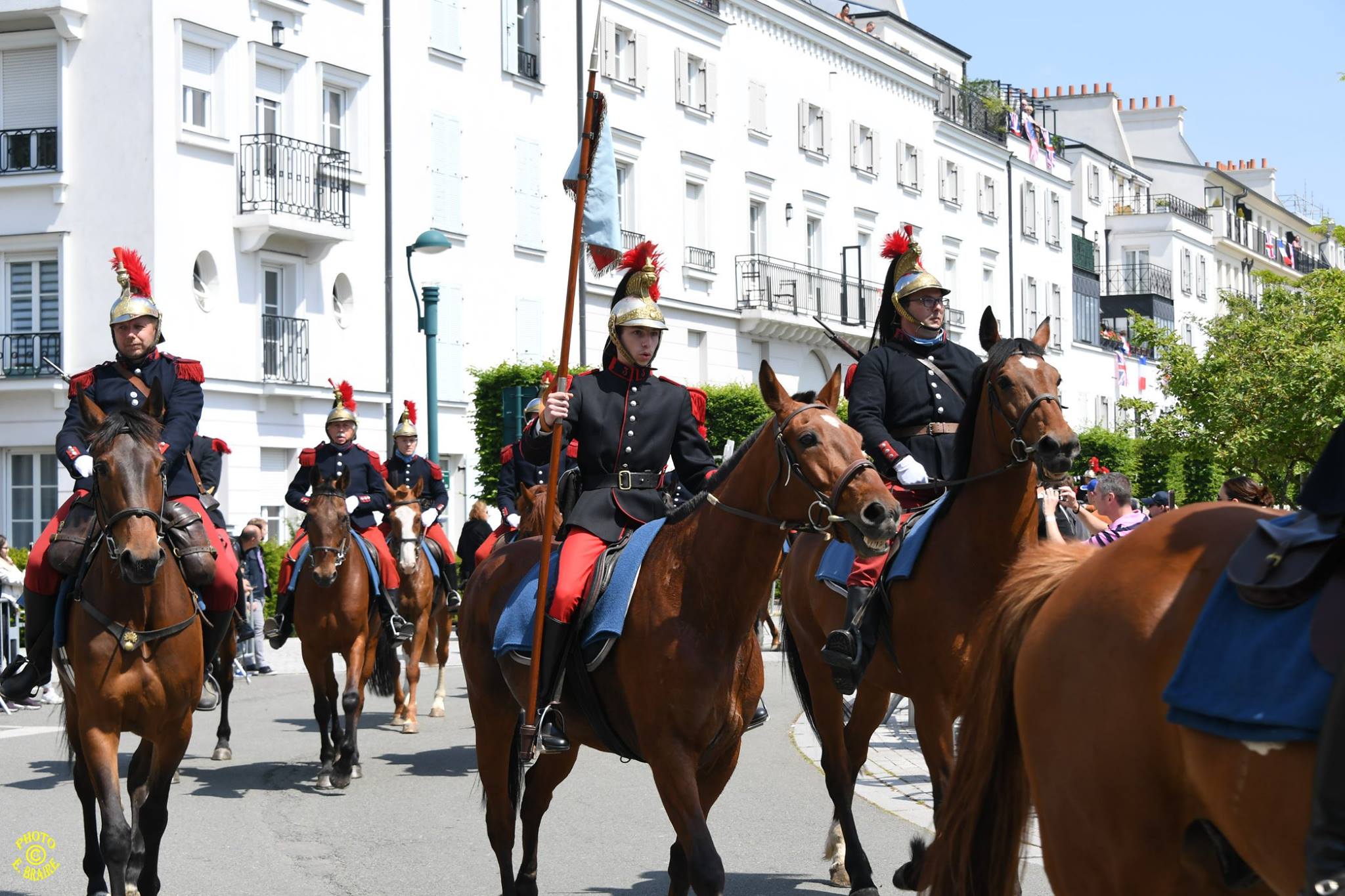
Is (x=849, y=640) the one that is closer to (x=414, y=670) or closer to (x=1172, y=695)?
(x=1172, y=695)

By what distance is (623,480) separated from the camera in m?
7.75

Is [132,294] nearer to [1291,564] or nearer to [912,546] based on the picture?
[912,546]

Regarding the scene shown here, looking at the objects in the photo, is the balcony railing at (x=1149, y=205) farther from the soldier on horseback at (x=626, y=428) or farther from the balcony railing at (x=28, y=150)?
the soldier on horseback at (x=626, y=428)

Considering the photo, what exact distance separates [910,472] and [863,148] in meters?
44.3

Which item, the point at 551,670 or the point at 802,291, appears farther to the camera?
the point at 802,291

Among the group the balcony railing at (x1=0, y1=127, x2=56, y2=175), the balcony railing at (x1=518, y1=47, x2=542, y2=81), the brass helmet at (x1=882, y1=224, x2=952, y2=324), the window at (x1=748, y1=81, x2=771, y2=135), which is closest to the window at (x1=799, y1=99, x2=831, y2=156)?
the window at (x1=748, y1=81, x2=771, y2=135)

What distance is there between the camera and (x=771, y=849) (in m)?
9.49

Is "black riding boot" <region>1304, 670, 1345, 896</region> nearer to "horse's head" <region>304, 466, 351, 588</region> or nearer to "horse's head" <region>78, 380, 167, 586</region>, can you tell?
"horse's head" <region>78, 380, 167, 586</region>

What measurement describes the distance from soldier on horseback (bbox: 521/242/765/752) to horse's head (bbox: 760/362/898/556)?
98cm

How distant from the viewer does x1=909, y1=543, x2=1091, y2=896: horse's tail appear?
456 centimetres

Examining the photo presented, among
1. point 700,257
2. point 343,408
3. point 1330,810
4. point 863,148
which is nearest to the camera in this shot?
point 1330,810

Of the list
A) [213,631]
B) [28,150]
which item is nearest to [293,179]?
[28,150]

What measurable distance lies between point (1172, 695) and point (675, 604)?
10.5 ft

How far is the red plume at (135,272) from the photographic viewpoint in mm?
9070
